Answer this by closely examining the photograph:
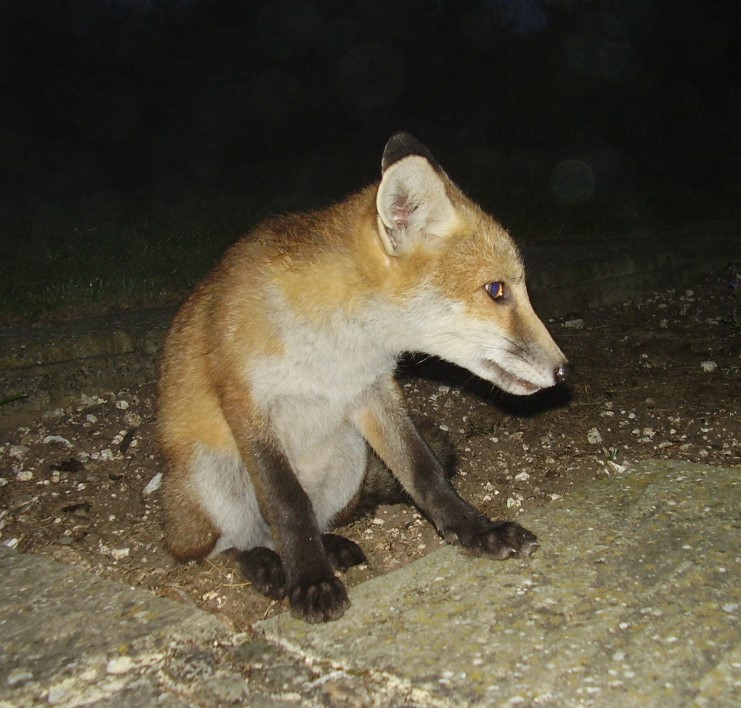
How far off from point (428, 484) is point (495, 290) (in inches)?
32.0

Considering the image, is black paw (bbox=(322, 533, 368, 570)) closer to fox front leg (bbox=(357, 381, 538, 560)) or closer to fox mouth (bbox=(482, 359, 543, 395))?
fox front leg (bbox=(357, 381, 538, 560))

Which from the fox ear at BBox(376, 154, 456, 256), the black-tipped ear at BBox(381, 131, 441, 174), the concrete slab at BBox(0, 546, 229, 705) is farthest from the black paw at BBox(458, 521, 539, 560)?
the black-tipped ear at BBox(381, 131, 441, 174)

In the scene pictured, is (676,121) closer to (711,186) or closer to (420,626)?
(711,186)

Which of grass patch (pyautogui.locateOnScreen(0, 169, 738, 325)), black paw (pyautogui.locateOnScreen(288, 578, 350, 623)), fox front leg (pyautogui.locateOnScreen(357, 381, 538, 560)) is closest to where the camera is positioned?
black paw (pyautogui.locateOnScreen(288, 578, 350, 623))

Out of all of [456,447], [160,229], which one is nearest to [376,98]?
[160,229]

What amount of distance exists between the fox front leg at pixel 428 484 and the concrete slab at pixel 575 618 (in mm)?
65

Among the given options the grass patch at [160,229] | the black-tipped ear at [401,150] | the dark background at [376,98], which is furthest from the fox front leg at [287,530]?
the dark background at [376,98]

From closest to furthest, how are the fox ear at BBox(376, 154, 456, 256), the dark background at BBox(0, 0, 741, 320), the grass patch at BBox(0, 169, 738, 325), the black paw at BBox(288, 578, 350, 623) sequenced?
1. the black paw at BBox(288, 578, 350, 623)
2. the fox ear at BBox(376, 154, 456, 256)
3. the grass patch at BBox(0, 169, 738, 325)
4. the dark background at BBox(0, 0, 741, 320)

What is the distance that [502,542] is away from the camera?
2844 millimetres

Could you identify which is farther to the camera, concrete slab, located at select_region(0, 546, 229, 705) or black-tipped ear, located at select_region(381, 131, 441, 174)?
black-tipped ear, located at select_region(381, 131, 441, 174)

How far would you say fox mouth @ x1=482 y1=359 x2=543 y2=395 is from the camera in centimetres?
302

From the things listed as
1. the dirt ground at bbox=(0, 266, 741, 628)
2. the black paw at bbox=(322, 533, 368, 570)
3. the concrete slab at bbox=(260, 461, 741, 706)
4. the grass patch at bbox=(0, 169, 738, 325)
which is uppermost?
the concrete slab at bbox=(260, 461, 741, 706)

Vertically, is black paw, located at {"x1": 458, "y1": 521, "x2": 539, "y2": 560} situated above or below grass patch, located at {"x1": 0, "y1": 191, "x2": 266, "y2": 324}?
above

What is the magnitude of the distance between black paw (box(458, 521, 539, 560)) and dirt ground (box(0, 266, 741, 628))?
0.11 m
